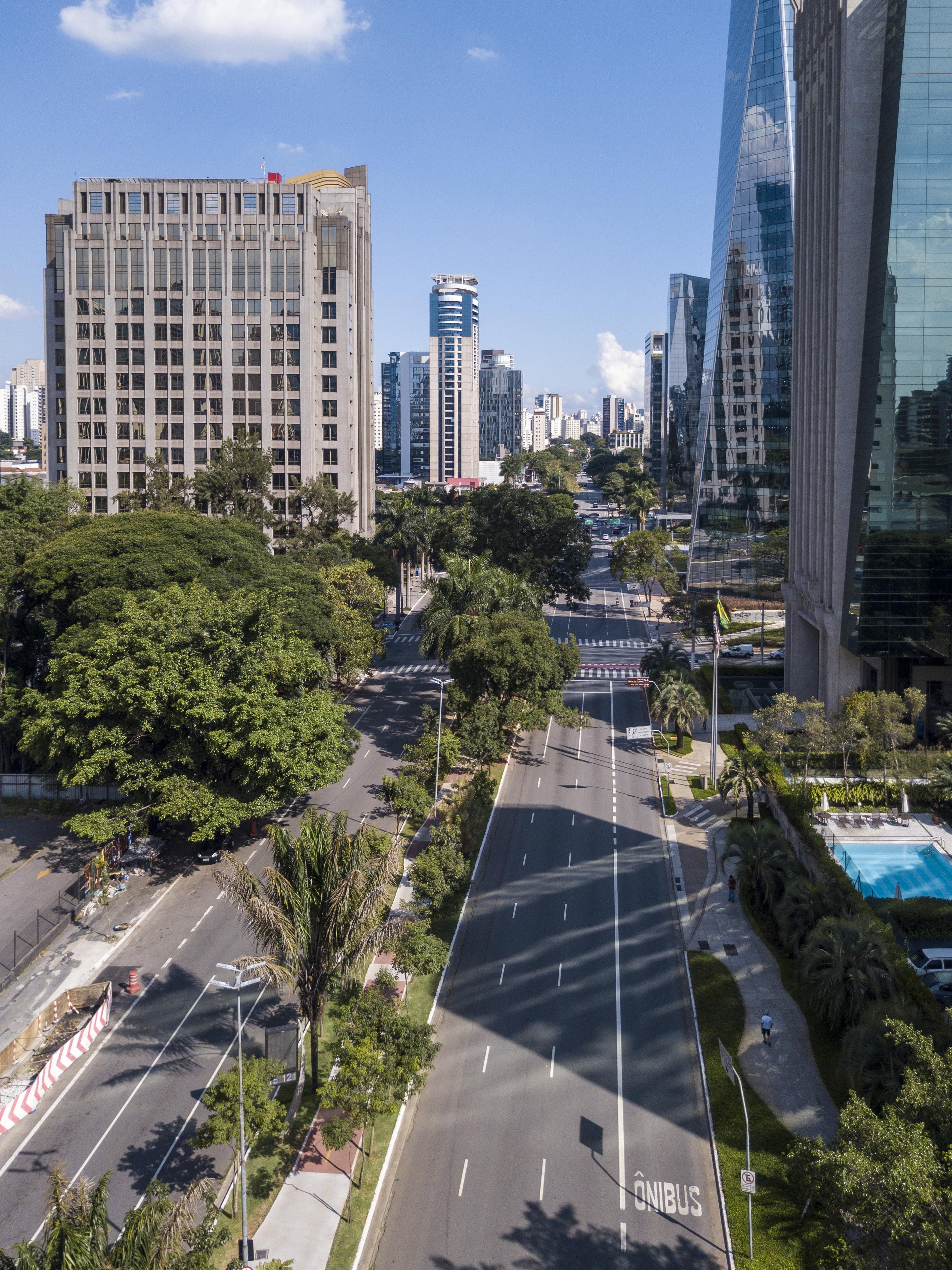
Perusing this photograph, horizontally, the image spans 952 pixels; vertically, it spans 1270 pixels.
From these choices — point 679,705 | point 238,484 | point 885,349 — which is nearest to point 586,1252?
point 679,705

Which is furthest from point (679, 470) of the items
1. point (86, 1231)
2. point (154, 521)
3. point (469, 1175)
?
point (86, 1231)

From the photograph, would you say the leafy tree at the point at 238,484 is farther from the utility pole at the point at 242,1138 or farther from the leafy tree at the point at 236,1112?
the leafy tree at the point at 236,1112

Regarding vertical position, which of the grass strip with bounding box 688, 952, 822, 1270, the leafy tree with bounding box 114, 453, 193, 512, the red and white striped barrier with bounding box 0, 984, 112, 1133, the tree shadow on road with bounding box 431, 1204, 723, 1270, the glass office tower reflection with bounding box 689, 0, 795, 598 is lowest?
the tree shadow on road with bounding box 431, 1204, 723, 1270

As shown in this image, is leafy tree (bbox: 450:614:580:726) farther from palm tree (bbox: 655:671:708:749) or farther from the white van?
the white van

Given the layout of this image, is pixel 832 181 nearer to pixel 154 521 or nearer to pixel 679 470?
pixel 154 521

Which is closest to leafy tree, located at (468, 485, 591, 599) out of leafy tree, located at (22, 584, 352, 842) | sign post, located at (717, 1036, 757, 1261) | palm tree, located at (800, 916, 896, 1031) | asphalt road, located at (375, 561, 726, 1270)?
asphalt road, located at (375, 561, 726, 1270)

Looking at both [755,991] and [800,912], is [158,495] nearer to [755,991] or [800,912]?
[800,912]

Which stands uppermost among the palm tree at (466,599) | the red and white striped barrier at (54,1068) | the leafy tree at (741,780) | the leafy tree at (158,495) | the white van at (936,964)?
the leafy tree at (158,495)

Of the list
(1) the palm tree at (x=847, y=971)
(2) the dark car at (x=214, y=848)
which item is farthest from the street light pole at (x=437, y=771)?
(1) the palm tree at (x=847, y=971)
